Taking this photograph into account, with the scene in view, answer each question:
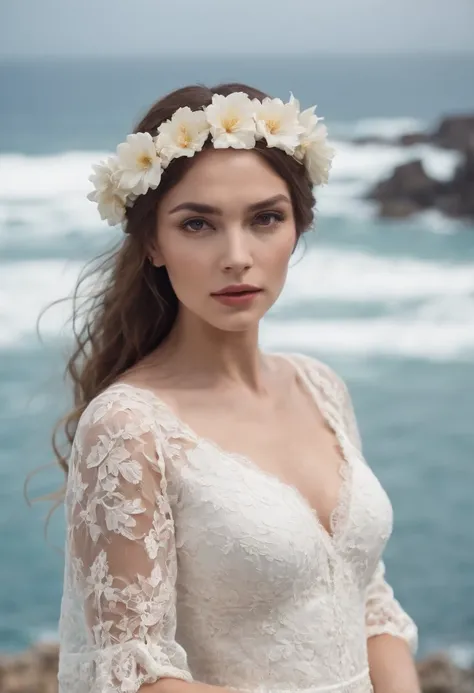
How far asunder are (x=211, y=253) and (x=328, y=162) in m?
0.26

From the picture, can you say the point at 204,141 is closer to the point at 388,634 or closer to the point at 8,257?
the point at 388,634

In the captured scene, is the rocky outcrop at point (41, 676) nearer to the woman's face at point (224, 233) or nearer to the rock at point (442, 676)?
the rock at point (442, 676)

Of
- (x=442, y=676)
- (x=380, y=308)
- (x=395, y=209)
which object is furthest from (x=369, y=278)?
(x=442, y=676)

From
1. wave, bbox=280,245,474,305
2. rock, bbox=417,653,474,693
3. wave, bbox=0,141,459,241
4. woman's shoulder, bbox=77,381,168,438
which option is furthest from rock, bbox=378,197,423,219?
woman's shoulder, bbox=77,381,168,438

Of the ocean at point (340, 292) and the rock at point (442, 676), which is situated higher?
the ocean at point (340, 292)

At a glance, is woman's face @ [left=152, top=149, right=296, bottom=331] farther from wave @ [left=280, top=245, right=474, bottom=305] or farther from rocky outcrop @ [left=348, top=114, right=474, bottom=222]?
rocky outcrop @ [left=348, top=114, right=474, bottom=222]

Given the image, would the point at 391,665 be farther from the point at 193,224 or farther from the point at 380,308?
the point at 380,308

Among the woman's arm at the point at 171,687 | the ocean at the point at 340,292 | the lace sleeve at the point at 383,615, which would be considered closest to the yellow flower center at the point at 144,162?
the lace sleeve at the point at 383,615

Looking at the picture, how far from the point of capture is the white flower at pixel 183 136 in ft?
5.15

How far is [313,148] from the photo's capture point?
5.54 feet

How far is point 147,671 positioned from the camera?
142cm

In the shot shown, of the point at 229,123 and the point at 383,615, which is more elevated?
the point at 229,123

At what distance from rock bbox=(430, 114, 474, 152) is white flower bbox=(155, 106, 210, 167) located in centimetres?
222

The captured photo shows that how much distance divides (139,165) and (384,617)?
81cm
